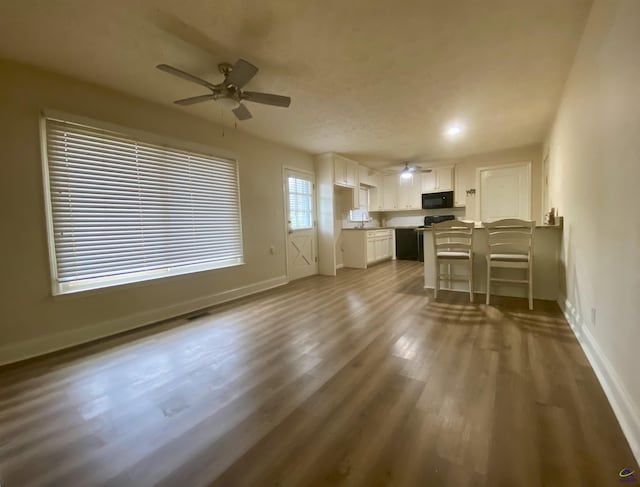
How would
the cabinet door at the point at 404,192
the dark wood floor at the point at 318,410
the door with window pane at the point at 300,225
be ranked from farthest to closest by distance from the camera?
the cabinet door at the point at 404,192, the door with window pane at the point at 300,225, the dark wood floor at the point at 318,410

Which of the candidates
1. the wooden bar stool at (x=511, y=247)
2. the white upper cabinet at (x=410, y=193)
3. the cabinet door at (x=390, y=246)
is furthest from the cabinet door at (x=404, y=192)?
the wooden bar stool at (x=511, y=247)

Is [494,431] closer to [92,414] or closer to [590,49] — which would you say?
[92,414]

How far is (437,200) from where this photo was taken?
6.82 metres

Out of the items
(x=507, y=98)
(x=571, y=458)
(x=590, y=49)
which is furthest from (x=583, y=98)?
(x=571, y=458)

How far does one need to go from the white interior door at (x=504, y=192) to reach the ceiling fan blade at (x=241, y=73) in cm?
553

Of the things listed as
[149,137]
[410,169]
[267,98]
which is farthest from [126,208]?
[410,169]

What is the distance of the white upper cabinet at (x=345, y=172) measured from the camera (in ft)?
18.7

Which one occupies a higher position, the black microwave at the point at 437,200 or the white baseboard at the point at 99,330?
the black microwave at the point at 437,200

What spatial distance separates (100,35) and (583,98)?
376 centimetres

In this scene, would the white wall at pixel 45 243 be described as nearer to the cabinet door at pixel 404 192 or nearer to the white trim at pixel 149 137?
the white trim at pixel 149 137

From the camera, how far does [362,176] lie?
267 inches

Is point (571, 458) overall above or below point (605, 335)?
below

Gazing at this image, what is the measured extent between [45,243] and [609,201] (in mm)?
4220

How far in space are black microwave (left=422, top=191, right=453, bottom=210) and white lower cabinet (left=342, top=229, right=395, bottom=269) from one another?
1.28 meters
